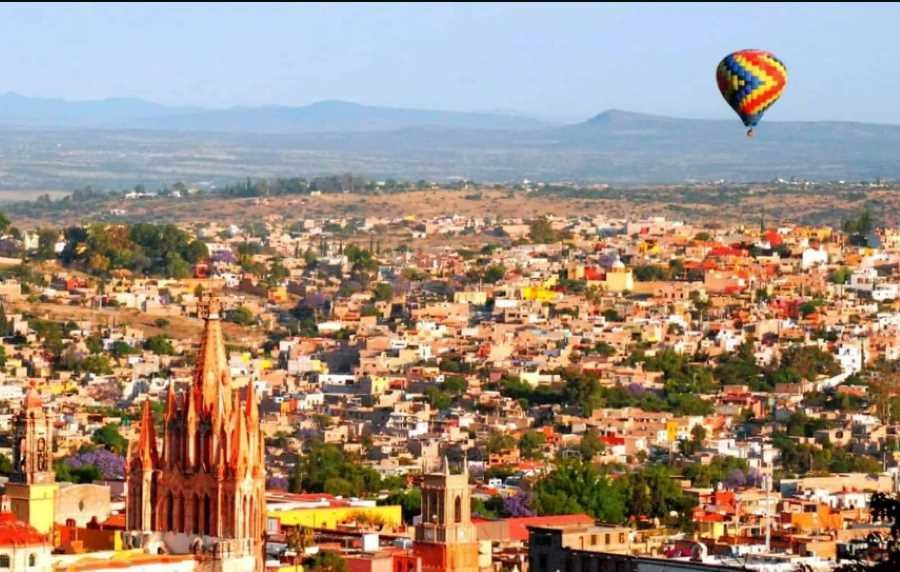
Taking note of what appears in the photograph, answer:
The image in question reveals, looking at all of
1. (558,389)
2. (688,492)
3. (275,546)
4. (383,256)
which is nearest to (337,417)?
(558,389)

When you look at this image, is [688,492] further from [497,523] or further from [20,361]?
[20,361]

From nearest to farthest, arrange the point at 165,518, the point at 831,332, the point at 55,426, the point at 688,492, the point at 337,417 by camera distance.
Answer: the point at 165,518 → the point at 688,492 → the point at 55,426 → the point at 337,417 → the point at 831,332

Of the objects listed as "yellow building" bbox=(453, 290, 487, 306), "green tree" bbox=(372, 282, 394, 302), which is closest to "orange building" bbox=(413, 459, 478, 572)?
"yellow building" bbox=(453, 290, 487, 306)

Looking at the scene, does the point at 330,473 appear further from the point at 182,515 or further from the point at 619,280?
the point at 619,280

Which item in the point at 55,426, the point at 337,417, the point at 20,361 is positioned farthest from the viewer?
the point at 20,361

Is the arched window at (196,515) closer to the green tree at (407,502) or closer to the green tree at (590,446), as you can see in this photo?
the green tree at (407,502)

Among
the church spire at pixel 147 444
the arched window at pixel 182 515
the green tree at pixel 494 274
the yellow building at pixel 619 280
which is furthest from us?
the green tree at pixel 494 274

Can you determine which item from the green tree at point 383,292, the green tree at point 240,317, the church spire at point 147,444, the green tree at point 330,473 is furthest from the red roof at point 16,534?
the green tree at point 383,292

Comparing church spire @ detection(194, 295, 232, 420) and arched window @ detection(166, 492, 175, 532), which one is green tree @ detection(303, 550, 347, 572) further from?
church spire @ detection(194, 295, 232, 420)
